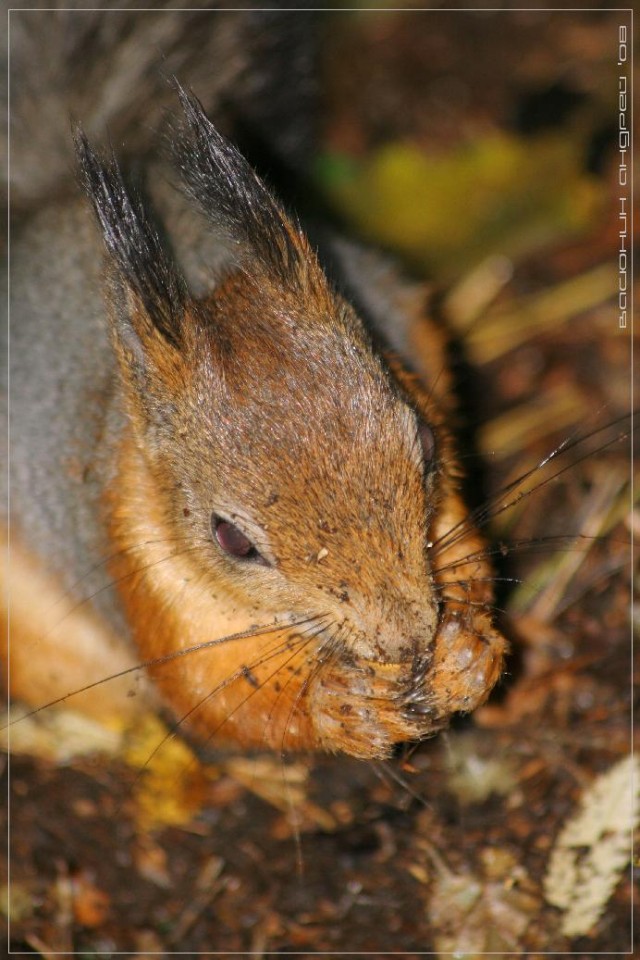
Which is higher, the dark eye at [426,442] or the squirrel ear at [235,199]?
the squirrel ear at [235,199]

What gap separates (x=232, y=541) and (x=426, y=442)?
1.65 feet

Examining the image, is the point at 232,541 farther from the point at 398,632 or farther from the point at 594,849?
the point at 594,849

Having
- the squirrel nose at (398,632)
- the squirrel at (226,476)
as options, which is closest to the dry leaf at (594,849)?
the squirrel at (226,476)

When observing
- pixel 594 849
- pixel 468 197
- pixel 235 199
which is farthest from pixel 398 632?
pixel 468 197

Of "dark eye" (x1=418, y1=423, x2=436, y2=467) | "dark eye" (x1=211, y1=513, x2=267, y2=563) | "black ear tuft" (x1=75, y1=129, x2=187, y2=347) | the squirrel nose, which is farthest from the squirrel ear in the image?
the squirrel nose

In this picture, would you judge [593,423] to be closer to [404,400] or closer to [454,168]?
[454,168]

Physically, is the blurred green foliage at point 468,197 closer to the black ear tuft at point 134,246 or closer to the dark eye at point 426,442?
the dark eye at point 426,442

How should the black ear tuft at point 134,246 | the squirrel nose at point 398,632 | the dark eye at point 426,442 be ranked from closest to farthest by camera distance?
the squirrel nose at point 398,632 < the black ear tuft at point 134,246 < the dark eye at point 426,442

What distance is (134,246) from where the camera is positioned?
2.19 metres

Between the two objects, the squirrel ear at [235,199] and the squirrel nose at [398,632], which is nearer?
the squirrel nose at [398,632]

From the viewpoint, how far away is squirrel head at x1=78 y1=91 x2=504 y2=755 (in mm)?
2074

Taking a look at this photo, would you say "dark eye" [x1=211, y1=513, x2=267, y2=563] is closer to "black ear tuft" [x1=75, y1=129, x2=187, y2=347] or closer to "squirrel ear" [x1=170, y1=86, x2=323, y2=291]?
"black ear tuft" [x1=75, y1=129, x2=187, y2=347]

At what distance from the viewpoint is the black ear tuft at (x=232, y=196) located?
2229 mm

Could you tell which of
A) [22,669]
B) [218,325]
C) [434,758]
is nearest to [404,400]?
[218,325]
